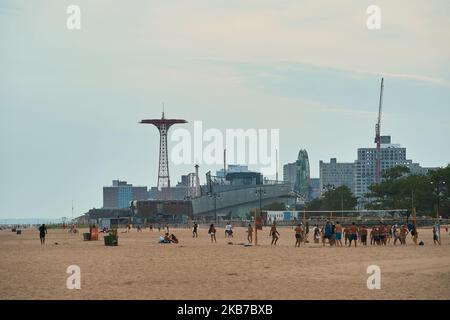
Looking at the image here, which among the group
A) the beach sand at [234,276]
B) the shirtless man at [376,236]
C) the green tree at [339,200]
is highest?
the green tree at [339,200]

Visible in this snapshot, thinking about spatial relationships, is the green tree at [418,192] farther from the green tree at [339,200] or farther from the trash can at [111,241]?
the trash can at [111,241]

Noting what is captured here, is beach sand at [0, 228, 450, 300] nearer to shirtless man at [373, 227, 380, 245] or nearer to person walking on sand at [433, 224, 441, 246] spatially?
shirtless man at [373, 227, 380, 245]

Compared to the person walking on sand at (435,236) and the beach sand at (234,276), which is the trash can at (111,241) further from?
the person walking on sand at (435,236)

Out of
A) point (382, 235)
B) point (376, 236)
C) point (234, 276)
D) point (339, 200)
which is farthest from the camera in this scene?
point (339, 200)

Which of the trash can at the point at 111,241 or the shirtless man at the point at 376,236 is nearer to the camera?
the shirtless man at the point at 376,236

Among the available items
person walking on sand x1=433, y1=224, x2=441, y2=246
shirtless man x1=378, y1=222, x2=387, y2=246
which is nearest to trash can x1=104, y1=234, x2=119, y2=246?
shirtless man x1=378, y1=222, x2=387, y2=246

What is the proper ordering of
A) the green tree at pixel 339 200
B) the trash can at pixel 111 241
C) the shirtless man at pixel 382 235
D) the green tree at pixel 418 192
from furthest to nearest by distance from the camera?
the green tree at pixel 339 200
the green tree at pixel 418 192
the trash can at pixel 111 241
the shirtless man at pixel 382 235

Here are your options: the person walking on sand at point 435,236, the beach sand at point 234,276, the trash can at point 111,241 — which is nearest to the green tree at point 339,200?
the trash can at point 111,241

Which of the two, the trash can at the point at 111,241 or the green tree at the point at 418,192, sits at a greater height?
the green tree at the point at 418,192

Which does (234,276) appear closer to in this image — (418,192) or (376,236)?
(376,236)

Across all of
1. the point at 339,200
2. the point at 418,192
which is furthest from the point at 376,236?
the point at 339,200

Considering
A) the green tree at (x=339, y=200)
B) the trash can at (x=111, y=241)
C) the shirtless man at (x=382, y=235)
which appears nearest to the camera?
the shirtless man at (x=382, y=235)

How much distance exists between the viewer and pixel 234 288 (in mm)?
23828
